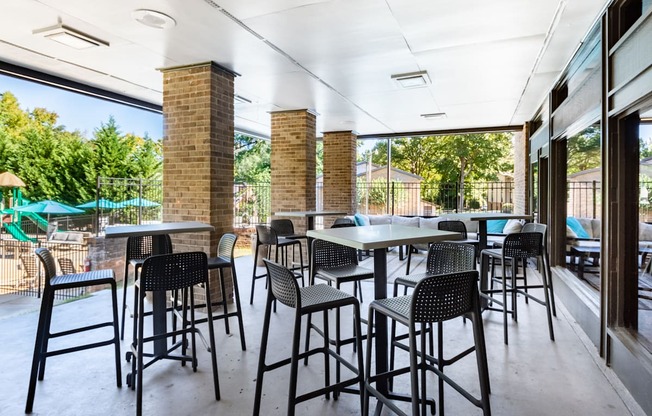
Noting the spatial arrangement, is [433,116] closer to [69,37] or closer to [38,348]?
[69,37]

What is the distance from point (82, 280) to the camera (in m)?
2.41

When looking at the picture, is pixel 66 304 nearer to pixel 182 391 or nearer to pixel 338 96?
pixel 182 391

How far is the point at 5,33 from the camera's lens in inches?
135

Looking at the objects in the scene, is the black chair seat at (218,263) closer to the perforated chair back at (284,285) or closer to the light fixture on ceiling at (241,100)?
the perforated chair back at (284,285)

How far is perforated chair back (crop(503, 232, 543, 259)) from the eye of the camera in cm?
347

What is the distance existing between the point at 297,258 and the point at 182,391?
433 centimetres

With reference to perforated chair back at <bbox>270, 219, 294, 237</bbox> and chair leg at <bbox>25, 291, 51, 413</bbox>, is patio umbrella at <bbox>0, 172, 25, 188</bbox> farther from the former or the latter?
chair leg at <bbox>25, 291, 51, 413</bbox>

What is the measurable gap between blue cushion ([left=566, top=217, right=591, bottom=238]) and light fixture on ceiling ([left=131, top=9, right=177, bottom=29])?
16.4ft

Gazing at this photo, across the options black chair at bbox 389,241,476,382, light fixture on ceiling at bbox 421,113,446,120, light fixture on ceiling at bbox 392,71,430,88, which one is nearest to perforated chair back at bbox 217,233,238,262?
black chair at bbox 389,241,476,382

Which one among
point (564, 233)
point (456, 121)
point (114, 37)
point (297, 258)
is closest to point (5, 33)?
point (114, 37)

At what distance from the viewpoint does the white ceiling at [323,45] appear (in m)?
2.97

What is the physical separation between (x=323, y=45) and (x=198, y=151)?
1.83m

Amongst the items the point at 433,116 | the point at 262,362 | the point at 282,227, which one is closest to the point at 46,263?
the point at 262,362

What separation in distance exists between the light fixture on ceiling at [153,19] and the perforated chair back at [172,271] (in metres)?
2.07
